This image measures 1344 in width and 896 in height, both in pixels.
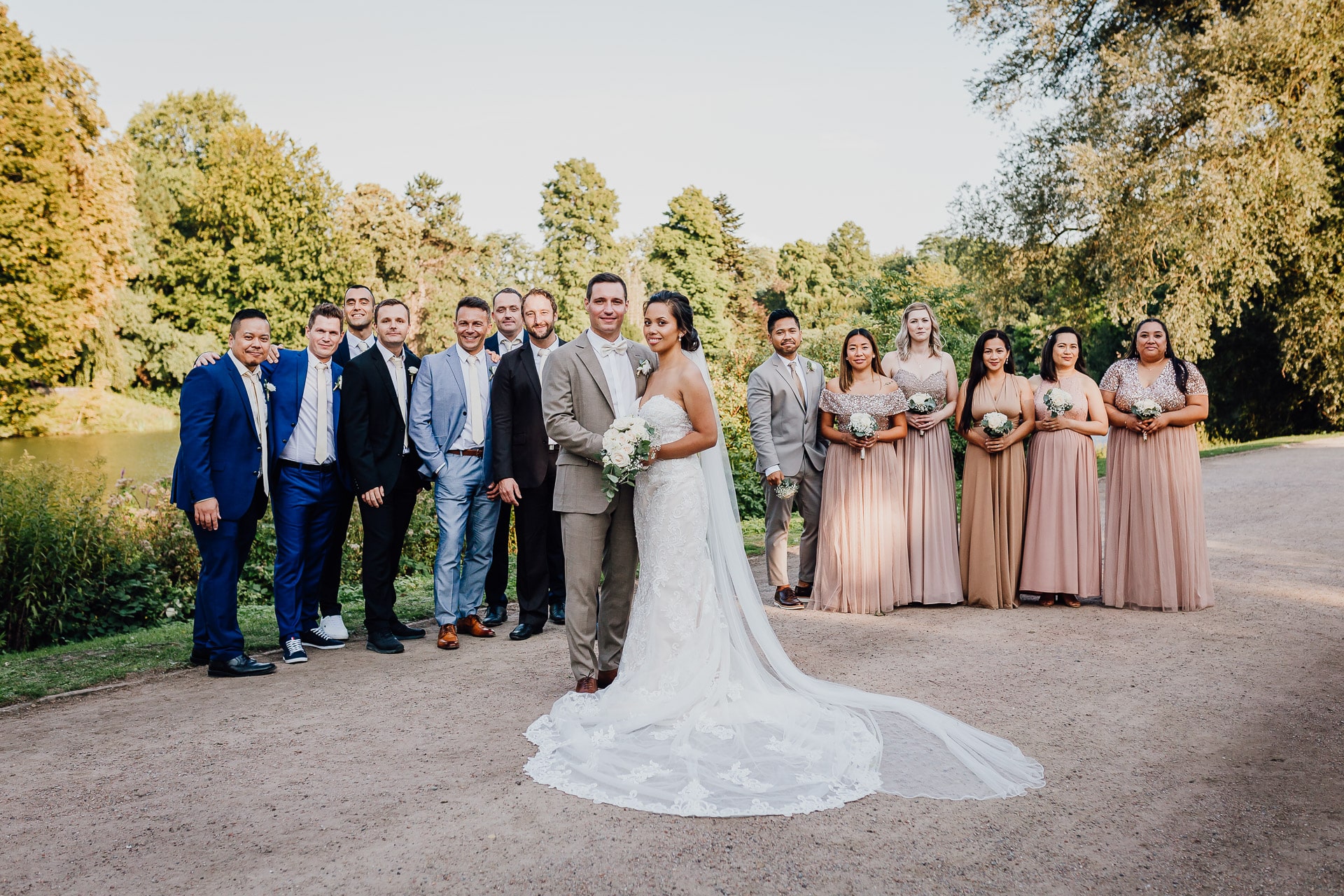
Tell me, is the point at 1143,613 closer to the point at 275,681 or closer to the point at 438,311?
the point at 275,681

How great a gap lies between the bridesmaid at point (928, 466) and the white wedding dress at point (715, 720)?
7.57 ft

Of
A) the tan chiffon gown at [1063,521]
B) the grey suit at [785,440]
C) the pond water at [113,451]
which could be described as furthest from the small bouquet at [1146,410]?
the pond water at [113,451]

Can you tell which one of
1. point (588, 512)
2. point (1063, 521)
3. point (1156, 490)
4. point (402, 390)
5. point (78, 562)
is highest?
point (402, 390)

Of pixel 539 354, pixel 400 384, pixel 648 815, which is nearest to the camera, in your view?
pixel 648 815

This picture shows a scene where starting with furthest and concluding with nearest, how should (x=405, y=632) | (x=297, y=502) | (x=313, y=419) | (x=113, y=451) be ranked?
1. (x=113, y=451)
2. (x=405, y=632)
3. (x=313, y=419)
4. (x=297, y=502)

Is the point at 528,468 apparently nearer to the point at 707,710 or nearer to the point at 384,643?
the point at 384,643

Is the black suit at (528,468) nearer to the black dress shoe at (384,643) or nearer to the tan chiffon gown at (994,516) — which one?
the black dress shoe at (384,643)

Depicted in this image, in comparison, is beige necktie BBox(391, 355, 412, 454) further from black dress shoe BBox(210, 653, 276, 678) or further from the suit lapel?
the suit lapel

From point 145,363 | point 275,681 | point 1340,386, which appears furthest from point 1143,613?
point 145,363

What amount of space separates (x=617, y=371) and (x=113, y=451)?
2039 centimetres

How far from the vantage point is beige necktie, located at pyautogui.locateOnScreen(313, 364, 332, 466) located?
6.20 m

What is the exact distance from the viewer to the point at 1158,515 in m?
7.04

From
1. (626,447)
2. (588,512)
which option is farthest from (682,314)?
(588,512)

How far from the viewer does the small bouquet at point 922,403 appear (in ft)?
24.1
